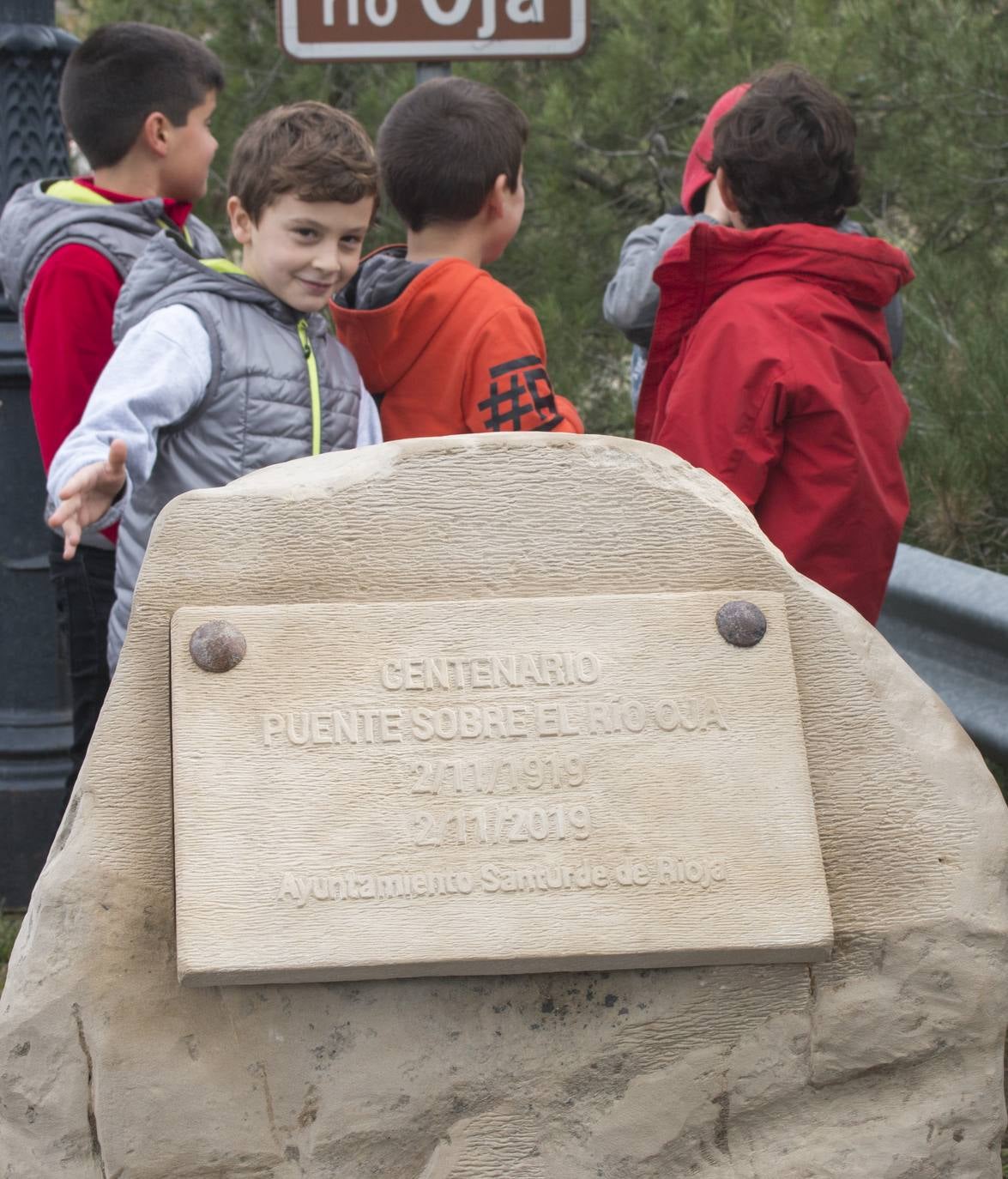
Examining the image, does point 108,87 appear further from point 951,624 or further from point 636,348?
point 951,624

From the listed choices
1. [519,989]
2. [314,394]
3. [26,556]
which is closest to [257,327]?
[314,394]

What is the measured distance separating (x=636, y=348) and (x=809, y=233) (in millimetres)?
748

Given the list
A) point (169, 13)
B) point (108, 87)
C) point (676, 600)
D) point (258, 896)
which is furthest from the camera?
point (169, 13)

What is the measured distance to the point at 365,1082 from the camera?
2.06 meters

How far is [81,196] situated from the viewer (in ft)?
10.0

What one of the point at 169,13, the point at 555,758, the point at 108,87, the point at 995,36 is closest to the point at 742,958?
the point at 555,758

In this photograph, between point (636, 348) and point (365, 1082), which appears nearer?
point (365, 1082)

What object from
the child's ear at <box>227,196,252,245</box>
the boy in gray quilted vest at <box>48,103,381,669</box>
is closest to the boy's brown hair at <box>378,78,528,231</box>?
the boy in gray quilted vest at <box>48,103,381,669</box>

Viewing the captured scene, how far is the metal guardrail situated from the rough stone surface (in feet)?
2.99

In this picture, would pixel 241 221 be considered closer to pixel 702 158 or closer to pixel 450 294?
pixel 450 294

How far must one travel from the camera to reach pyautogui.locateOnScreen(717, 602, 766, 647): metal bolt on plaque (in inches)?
83.2

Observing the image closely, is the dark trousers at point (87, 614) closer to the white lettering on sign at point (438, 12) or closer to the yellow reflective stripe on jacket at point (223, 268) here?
the yellow reflective stripe on jacket at point (223, 268)

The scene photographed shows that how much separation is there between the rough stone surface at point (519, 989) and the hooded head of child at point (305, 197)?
1.82ft

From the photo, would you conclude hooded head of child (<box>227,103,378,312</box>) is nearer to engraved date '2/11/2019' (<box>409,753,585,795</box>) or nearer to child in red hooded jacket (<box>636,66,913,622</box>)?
child in red hooded jacket (<box>636,66,913,622</box>)
